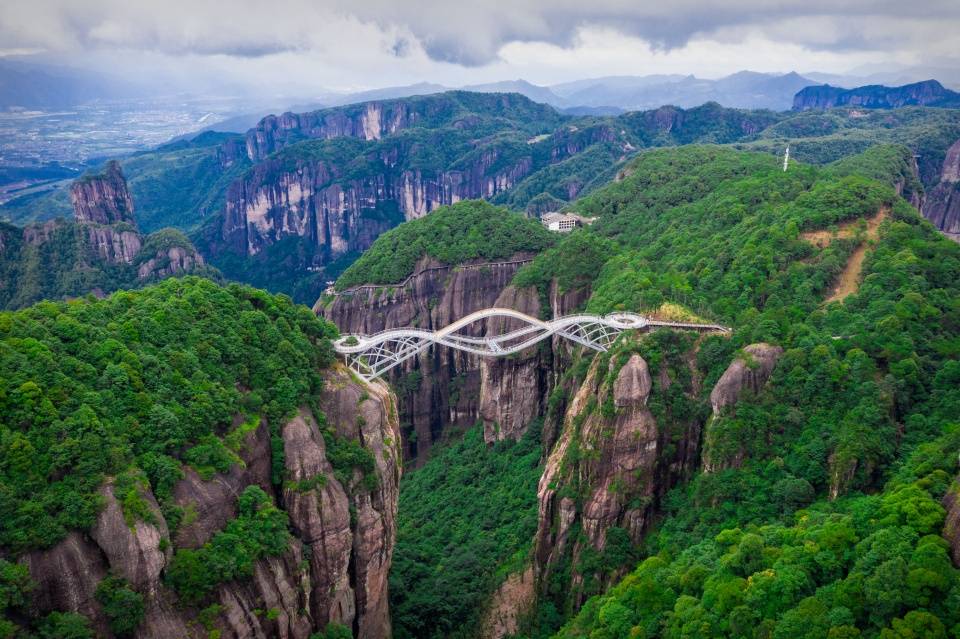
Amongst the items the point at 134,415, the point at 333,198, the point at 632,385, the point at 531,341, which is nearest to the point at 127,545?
the point at 134,415

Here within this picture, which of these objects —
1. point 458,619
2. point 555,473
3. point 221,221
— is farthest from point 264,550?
point 221,221

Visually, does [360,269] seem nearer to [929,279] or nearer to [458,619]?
[458,619]

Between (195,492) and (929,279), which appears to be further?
(929,279)

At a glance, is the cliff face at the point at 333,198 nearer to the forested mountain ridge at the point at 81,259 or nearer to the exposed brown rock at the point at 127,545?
the forested mountain ridge at the point at 81,259

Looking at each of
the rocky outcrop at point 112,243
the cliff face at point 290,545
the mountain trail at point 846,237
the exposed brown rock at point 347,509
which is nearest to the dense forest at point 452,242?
the mountain trail at point 846,237

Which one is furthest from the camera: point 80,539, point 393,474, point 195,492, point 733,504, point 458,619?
point 458,619

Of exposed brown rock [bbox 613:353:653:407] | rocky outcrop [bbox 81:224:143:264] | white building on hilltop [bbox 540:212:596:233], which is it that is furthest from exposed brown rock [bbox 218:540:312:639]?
rocky outcrop [bbox 81:224:143:264]
